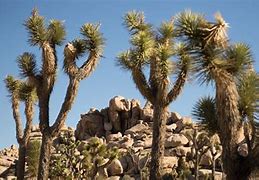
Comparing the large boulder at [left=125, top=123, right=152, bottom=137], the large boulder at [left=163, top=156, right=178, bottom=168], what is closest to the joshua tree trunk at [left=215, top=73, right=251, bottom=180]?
the large boulder at [left=163, top=156, right=178, bottom=168]

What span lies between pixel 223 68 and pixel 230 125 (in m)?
1.20

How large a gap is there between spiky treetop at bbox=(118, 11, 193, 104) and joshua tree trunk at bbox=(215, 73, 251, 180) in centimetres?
321

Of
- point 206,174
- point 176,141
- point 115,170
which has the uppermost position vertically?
point 176,141

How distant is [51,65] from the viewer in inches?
551

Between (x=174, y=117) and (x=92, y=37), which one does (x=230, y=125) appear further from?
(x=174, y=117)

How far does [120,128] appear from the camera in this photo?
48.7 metres

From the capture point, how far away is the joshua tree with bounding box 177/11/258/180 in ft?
27.0

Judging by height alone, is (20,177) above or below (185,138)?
below

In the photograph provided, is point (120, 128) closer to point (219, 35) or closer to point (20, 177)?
point (20, 177)

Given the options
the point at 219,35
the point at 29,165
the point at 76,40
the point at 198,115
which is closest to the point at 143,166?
the point at 29,165

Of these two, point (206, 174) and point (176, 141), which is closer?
point (206, 174)

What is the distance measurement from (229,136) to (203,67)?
1543mm

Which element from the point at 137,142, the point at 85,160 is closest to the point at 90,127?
the point at 137,142

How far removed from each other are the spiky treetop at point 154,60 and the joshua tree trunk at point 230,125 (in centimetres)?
321
